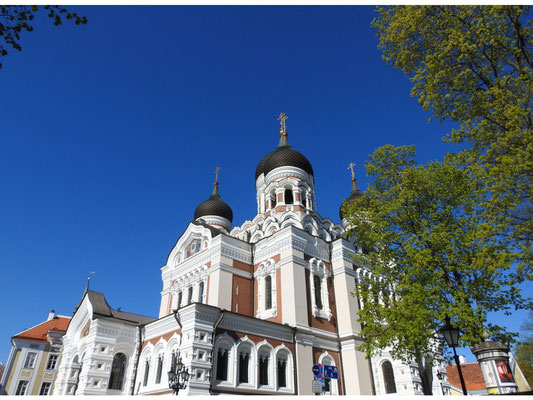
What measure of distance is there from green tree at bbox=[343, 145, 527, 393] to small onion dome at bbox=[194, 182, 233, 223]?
1522 cm

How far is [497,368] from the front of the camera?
1015 cm

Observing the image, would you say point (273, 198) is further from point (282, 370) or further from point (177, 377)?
point (177, 377)

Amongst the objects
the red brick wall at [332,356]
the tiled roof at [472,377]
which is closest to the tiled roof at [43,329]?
the red brick wall at [332,356]

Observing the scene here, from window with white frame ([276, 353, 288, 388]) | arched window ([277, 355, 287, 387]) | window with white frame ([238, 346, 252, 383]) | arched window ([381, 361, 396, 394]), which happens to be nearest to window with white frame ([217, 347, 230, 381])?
window with white frame ([238, 346, 252, 383])

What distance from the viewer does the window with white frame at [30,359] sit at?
2855cm

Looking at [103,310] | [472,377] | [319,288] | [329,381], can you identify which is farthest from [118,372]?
[472,377]

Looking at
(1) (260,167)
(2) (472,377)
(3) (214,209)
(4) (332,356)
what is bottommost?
(4) (332,356)

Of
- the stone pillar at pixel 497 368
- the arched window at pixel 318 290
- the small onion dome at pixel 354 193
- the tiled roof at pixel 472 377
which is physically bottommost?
the stone pillar at pixel 497 368

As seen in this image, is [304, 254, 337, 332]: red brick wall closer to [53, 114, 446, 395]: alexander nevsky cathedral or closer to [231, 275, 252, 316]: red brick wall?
[53, 114, 446, 395]: alexander nevsky cathedral

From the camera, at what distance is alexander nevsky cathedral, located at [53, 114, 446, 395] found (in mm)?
15391

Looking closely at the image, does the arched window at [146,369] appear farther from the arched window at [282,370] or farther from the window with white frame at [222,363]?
the arched window at [282,370]

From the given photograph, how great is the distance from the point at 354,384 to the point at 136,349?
1107cm

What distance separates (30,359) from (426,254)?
31.1 metres

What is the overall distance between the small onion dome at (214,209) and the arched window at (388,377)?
15739 millimetres
